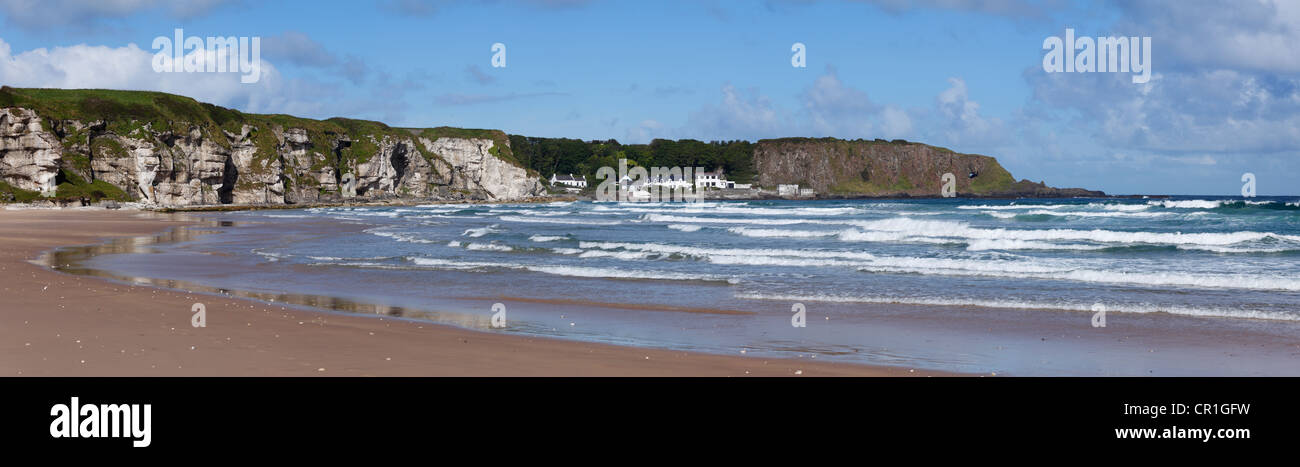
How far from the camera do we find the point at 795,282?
15.2 meters

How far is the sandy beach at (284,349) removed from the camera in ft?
21.9

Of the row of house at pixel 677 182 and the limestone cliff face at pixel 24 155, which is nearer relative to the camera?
the limestone cliff face at pixel 24 155

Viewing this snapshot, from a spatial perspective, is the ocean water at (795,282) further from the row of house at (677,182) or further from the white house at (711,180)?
the white house at (711,180)

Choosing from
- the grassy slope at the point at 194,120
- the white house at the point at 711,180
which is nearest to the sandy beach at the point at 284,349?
the grassy slope at the point at 194,120

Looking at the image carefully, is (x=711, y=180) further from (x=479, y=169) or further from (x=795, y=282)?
(x=795, y=282)

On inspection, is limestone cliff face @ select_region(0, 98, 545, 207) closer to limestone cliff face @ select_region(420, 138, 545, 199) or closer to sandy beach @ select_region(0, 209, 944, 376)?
limestone cliff face @ select_region(420, 138, 545, 199)

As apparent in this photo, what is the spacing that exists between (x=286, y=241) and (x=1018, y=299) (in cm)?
2332

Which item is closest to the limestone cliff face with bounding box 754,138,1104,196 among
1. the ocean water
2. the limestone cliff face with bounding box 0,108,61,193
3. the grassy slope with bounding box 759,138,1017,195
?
the grassy slope with bounding box 759,138,1017,195

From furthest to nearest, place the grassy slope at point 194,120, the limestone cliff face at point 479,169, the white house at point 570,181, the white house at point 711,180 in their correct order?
1. the white house at point 570,181
2. the white house at point 711,180
3. the limestone cliff face at point 479,169
4. the grassy slope at point 194,120

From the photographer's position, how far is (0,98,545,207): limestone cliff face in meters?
64.8

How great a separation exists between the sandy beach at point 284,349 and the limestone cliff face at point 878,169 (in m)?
160

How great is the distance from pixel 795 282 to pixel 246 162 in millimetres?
83272
